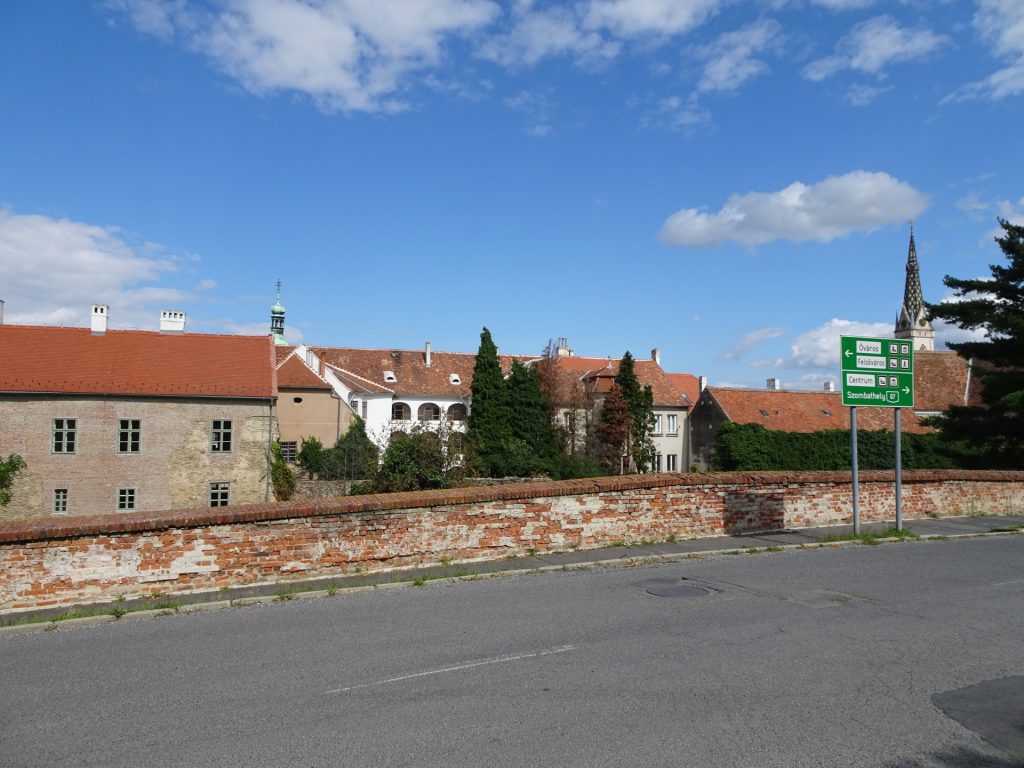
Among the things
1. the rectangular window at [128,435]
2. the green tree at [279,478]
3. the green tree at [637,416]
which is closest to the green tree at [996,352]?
the green tree at [637,416]

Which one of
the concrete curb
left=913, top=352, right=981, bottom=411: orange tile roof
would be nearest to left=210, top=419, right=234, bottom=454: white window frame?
the concrete curb

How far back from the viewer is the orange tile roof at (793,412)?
49.9m

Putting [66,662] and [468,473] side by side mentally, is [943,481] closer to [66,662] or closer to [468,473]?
[468,473]

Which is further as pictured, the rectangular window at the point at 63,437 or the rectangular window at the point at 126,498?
the rectangular window at the point at 126,498

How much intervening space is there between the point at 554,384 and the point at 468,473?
2651 cm

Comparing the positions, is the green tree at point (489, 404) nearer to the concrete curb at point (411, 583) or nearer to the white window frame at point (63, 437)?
the white window frame at point (63, 437)

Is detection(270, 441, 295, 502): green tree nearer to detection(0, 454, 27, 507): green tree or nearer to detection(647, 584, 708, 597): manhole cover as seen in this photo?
detection(0, 454, 27, 507): green tree

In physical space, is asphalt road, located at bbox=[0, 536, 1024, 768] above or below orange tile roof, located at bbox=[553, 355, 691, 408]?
below

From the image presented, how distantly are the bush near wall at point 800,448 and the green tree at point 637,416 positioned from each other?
17.7 feet

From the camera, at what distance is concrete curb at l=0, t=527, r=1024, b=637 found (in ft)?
29.0

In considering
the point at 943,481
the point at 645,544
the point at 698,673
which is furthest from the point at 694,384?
the point at 698,673

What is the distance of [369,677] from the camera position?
6473 mm

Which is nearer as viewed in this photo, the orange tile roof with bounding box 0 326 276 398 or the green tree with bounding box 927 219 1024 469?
A: the green tree with bounding box 927 219 1024 469

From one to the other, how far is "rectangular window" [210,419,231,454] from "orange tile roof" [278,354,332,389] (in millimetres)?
9507
